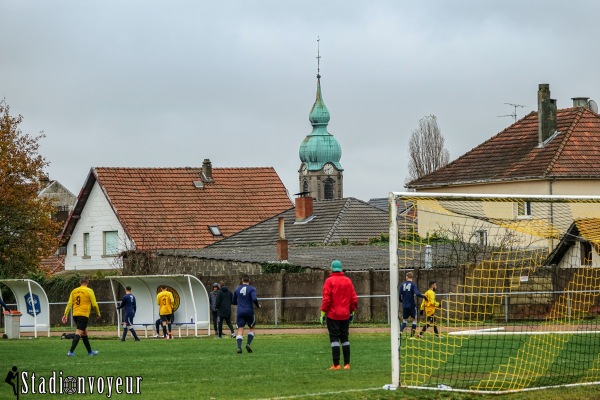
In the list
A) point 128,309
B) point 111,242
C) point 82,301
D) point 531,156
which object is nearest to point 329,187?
point 111,242

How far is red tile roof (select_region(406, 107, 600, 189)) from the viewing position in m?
61.1

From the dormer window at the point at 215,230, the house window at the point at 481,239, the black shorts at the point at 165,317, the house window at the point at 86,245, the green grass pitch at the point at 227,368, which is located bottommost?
the green grass pitch at the point at 227,368

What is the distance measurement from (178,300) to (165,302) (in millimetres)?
2446

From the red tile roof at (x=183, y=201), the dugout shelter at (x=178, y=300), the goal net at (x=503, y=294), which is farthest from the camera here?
the red tile roof at (x=183, y=201)

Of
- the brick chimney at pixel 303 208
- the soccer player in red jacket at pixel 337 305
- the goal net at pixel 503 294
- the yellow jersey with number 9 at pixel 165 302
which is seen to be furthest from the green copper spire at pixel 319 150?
the soccer player in red jacket at pixel 337 305

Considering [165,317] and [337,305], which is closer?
[337,305]

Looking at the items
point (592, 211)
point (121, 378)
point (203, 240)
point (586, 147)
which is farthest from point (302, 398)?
point (203, 240)

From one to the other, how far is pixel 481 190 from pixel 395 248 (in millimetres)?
46658

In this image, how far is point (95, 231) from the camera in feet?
249

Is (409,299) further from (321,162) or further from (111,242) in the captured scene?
(321,162)

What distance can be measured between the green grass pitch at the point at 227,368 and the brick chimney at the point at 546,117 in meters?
31.3

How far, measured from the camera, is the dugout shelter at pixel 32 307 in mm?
42031

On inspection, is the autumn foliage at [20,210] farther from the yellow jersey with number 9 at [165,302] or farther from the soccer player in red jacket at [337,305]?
the soccer player in red jacket at [337,305]

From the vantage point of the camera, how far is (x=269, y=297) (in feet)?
158
